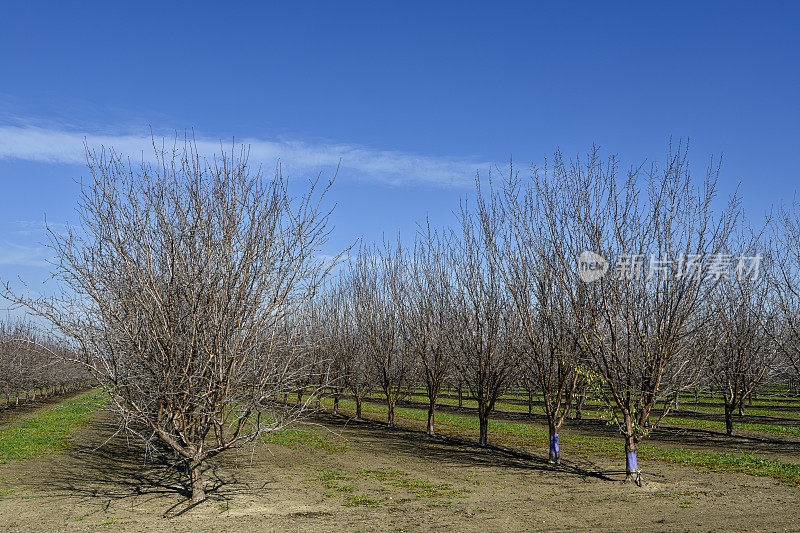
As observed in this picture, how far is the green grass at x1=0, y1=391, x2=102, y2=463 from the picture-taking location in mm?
16047

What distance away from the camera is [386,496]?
10.3m

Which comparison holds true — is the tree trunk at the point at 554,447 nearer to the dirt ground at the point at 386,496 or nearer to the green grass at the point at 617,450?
the dirt ground at the point at 386,496

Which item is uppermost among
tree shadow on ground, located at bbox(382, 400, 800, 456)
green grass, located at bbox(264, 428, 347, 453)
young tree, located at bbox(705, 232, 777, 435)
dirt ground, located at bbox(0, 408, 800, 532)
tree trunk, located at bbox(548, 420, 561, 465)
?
young tree, located at bbox(705, 232, 777, 435)

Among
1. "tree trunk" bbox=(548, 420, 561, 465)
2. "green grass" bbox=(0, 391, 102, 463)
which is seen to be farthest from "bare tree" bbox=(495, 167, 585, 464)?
"green grass" bbox=(0, 391, 102, 463)

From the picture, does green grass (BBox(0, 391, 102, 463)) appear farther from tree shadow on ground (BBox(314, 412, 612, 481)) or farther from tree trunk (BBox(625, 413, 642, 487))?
tree trunk (BBox(625, 413, 642, 487))

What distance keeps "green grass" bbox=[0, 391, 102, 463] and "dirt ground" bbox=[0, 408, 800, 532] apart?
1.77 metres

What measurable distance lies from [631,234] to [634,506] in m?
5.07

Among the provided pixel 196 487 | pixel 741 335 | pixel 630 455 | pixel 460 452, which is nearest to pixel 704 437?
pixel 741 335

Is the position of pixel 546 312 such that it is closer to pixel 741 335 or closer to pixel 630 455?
pixel 630 455

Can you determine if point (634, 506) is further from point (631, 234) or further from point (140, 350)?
point (140, 350)

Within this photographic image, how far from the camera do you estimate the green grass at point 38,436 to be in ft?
52.6

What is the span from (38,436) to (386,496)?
1601 centimetres

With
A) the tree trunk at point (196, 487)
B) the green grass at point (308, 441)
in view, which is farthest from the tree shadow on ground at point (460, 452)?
the tree trunk at point (196, 487)

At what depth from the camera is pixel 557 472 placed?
41.3 feet
